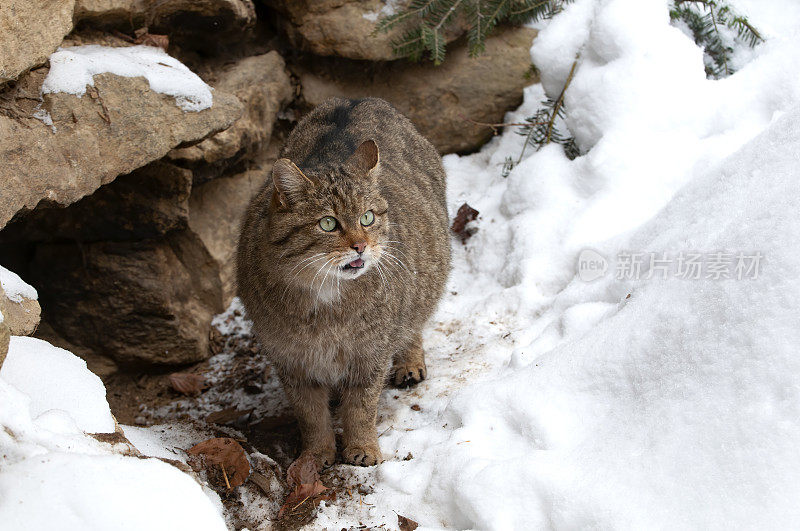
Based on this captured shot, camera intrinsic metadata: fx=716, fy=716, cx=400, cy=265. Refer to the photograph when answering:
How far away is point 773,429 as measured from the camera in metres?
2.23

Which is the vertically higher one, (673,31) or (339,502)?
(673,31)

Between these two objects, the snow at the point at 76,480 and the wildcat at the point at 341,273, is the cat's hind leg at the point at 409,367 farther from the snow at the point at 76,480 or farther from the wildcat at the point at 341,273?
the snow at the point at 76,480

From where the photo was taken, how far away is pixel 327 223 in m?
3.22

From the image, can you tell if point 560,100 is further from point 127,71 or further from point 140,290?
point 140,290

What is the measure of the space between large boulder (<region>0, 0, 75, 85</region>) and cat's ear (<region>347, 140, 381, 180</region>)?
1565 mm

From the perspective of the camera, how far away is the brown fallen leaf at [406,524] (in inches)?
114

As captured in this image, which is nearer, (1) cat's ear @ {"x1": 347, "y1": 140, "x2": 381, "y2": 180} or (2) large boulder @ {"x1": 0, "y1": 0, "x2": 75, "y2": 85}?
(2) large boulder @ {"x1": 0, "y1": 0, "x2": 75, "y2": 85}

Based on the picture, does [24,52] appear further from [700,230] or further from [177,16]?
[700,230]

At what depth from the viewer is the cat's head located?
3184 millimetres

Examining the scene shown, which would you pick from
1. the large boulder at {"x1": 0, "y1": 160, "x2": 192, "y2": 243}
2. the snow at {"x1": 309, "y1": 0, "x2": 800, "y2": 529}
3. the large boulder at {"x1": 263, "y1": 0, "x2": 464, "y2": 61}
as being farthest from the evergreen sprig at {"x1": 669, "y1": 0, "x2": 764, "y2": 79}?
the large boulder at {"x1": 0, "y1": 160, "x2": 192, "y2": 243}

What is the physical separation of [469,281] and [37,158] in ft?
9.14

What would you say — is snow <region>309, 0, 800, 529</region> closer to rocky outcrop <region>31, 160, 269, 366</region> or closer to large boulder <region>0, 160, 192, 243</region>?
rocky outcrop <region>31, 160, 269, 366</region>

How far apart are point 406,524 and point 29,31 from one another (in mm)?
2812

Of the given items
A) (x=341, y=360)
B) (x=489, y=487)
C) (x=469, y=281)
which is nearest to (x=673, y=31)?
(x=469, y=281)
